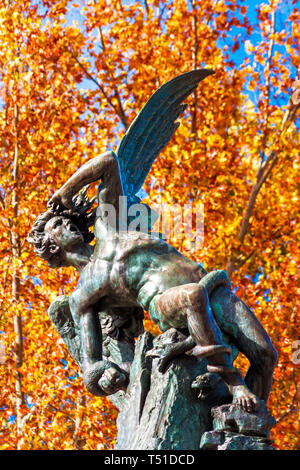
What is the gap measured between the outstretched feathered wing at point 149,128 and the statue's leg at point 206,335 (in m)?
1.27

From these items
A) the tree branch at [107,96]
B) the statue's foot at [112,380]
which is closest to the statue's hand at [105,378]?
the statue's foot at [112,380]

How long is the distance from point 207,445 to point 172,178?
6.68m

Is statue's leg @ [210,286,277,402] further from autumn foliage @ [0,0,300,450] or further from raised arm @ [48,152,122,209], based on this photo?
autumn foliage @ [0,0,300,450]

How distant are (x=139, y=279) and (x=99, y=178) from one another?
29.4 inches

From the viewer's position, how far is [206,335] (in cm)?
404

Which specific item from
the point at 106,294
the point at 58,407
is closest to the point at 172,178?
the point at 58,407

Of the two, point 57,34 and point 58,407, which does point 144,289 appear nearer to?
point 58,407

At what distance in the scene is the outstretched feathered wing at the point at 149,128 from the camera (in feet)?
17.2

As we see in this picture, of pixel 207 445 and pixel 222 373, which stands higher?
pixel 222 373

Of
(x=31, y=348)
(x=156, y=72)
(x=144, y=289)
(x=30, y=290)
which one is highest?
(x=156, y=72)

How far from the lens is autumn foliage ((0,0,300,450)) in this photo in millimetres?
9555

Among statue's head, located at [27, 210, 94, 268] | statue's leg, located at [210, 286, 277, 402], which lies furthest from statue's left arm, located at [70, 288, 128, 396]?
statue's leg, located at [210, 286, 277, 402]

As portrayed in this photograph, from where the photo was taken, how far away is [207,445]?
399 centimetres

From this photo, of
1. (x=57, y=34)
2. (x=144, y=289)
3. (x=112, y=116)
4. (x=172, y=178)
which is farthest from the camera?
(x=112, y=116)
